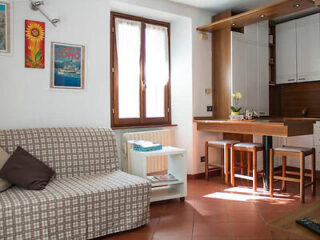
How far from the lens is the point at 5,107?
300 centimetres

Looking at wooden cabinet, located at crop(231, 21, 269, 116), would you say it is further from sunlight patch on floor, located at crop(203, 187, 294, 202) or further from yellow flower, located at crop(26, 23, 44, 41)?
yellow flower, located at crop(26, 23, 44, 41)

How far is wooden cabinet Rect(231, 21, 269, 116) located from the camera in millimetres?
4625

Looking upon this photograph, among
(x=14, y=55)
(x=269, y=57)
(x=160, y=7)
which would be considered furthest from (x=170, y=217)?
(x=269, y=57)

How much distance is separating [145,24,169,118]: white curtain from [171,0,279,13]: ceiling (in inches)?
23.3

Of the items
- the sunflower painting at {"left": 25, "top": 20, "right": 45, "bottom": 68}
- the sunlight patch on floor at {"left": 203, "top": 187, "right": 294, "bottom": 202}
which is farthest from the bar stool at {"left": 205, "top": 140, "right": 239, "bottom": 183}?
the sunflower painting at {"left": 25, "top": 20, "right": 45, "bottom": 68}

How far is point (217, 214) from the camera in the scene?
120 inches

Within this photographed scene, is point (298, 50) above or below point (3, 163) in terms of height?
above

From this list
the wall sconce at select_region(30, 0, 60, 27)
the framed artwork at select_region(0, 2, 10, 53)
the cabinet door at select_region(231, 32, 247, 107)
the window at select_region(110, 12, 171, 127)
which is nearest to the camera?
the framed artwork at select_region(0, 2, 10, 53)

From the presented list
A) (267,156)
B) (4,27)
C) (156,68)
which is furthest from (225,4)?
(4,27)

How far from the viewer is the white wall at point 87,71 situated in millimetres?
3053

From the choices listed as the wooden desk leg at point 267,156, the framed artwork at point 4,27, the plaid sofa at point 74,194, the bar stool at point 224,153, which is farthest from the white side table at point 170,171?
the framed artwork at point 4,27

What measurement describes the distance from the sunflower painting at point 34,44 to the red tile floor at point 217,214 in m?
1.83

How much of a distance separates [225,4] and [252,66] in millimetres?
1033

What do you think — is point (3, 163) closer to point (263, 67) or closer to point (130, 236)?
point (130, 236)
